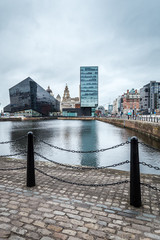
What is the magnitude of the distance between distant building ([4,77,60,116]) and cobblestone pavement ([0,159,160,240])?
333 ft

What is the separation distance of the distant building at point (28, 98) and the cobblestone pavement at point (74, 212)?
10150 cm

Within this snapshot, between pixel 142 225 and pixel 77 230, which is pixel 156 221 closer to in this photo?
pixel 142 225

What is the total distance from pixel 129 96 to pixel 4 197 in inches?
6788

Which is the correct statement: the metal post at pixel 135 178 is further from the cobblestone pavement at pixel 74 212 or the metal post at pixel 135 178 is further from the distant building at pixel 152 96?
the distant building at pixel 152 96

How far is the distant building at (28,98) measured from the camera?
3955 inches

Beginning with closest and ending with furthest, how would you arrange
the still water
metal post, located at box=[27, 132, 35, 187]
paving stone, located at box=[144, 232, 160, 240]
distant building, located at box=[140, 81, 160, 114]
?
paving stone, located at box=[144, 232, 160, 240] < metal post, located at box=[27, 132, 35, 187] < the still water < distant building, located at box=[140, 81, 160, 114]

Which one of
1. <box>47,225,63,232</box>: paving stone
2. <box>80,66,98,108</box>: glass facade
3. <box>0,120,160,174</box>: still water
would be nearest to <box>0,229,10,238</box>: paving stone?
<box>47,225,63,232</box>: paving stone

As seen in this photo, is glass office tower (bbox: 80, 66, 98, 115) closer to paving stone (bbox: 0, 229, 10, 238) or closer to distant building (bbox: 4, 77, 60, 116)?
distant building (bbox: 4, 77, 60, 116)

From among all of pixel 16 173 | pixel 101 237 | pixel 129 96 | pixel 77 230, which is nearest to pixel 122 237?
pixel 101 237

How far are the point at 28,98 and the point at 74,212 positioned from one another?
344 ft

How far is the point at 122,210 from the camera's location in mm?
3279

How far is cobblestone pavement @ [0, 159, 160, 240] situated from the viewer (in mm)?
2617

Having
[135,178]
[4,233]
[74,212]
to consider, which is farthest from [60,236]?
[135,178]

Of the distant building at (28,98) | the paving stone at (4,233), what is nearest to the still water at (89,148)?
the paving stone at (4,233)
